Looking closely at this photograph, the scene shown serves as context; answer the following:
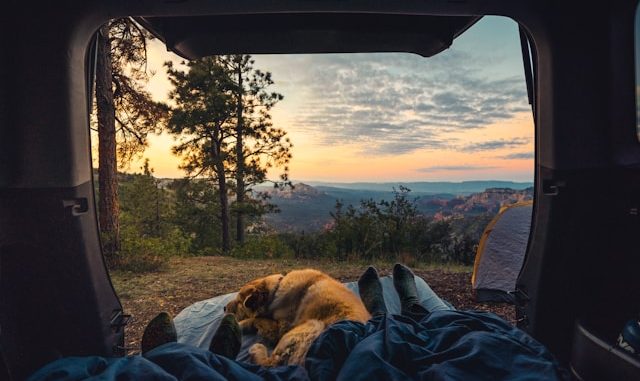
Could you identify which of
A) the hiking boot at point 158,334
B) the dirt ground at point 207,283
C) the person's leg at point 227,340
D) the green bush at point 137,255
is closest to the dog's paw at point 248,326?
the person's leg at point 227,340

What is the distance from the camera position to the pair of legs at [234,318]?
289 cm

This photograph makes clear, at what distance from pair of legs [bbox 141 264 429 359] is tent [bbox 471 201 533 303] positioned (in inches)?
84.8

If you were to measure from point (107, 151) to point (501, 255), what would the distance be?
8.65 meters

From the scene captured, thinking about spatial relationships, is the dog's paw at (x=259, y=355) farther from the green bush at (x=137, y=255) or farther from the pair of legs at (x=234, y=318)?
the green bush at (x=137, y=255)

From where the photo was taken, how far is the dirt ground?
6.09 meters

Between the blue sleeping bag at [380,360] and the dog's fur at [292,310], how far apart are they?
65 cm

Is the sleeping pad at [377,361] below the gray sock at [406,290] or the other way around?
the other way around

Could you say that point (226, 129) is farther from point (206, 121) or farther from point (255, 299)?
point (255, 299)

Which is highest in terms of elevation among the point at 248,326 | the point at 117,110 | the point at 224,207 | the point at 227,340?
the point at 117,110

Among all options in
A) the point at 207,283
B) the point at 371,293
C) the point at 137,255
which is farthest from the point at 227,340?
the point at 137,255

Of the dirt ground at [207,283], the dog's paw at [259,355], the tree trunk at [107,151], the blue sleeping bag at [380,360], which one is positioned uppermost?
the tree trunk at [107,151]

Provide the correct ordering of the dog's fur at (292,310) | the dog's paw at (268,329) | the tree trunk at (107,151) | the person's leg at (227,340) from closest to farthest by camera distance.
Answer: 1. the dog's fur at (292,310)
2. the person's leg at (227,340)
3. the dog's paw at (268,329)
4. the tree trunk at (107,151)

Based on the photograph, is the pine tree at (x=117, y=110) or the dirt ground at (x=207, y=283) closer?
the dirt ground at (x=207, y=283)

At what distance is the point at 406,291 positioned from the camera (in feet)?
13.1
